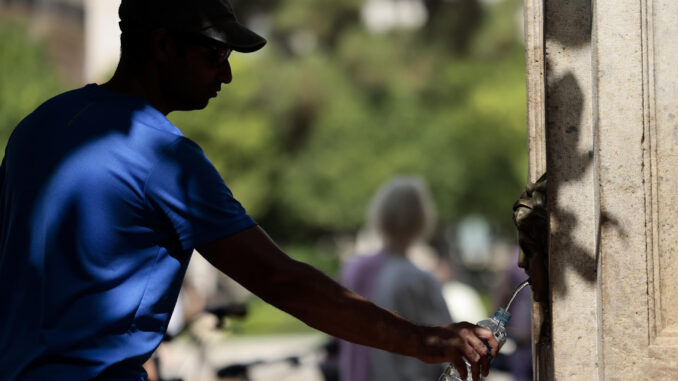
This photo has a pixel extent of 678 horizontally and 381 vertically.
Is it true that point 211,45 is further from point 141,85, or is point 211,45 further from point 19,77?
point 19,77

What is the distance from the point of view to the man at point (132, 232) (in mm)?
2475

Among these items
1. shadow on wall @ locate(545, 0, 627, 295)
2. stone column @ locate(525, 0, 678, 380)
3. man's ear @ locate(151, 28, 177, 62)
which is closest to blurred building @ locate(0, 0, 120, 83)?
shadow on wall @ locate(545, 0, 627, 295)

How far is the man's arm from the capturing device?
2652 mm

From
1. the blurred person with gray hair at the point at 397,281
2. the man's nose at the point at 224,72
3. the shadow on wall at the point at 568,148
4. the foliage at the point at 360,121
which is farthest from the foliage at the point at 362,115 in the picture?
the man's nose at the point at 224,72

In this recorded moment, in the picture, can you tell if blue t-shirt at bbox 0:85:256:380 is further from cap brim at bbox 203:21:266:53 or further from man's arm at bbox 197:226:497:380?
cap brim at bbox 203:21:266:53

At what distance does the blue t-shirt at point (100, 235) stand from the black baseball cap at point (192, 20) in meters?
0.24

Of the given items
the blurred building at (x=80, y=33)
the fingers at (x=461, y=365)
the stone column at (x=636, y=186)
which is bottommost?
the fingers at (x=461, y=365)

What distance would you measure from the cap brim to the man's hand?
33.1 inches

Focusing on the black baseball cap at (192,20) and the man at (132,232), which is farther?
the black baseball cap at (192,20)

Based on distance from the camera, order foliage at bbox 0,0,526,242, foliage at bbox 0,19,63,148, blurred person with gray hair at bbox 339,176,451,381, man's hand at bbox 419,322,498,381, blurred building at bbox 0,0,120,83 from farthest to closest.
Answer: blurred building at bbox 0,0,120,83 → foliage at bbox 0,0,526,242 → foliage at bbox 0,19,63,148 → blurred person with gray hair at bbox 339,176,451,381 → man's hand at bbox 419,322,498,381

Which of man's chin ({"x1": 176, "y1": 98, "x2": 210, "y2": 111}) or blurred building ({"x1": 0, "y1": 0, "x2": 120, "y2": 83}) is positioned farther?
blurred building ({"x1": 0, "y1": 0, "x2": 120, "y2": 83})

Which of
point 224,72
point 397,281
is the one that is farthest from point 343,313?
point 397,281

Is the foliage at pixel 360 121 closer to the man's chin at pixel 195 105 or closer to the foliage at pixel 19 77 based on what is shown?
the foliage at pixel 19 77

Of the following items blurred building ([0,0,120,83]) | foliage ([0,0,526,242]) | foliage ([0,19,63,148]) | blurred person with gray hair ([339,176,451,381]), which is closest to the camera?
blurred person with gray hair ([339,176,451,381])
